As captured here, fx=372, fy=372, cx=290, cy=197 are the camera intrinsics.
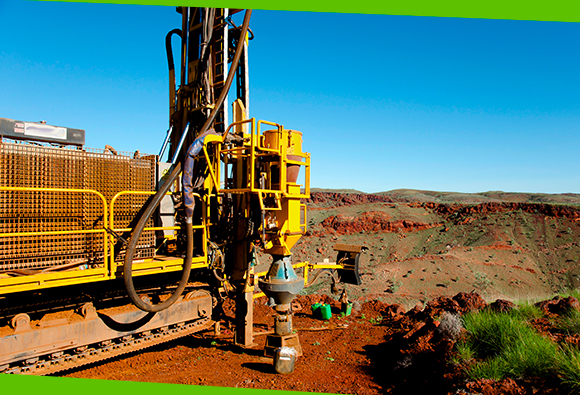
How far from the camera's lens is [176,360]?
6.57m

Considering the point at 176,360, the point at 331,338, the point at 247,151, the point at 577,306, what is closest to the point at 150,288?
the point at 176,360

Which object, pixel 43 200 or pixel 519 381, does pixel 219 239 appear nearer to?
pixel 43 200

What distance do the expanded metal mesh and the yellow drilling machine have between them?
16 mm

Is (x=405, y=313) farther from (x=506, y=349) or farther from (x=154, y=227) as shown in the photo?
(x=154, y=227)

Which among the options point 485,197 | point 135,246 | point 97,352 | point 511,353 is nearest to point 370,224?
point 511,353

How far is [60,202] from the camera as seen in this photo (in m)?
A: 5.56

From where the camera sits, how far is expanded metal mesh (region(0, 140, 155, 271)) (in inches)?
203

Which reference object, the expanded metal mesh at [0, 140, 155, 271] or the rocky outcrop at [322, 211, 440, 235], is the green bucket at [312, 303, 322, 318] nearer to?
the expanded metal mesh at [0, 140, 155, 271]

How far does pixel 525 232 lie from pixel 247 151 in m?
22.0

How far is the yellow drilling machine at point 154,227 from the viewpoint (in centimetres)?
519

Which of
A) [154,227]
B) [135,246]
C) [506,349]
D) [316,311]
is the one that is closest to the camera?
[506,349]

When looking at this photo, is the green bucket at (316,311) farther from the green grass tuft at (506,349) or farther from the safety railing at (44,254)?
the safety railing at (44,254)

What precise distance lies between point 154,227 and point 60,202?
142 centimetres

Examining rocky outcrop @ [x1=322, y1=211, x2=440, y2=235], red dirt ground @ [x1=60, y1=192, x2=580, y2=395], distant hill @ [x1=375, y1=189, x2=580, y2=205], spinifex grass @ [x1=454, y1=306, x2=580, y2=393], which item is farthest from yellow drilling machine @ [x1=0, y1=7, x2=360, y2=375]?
distant hill @ [x1=375, y1=189, x2=580, y2=205]
